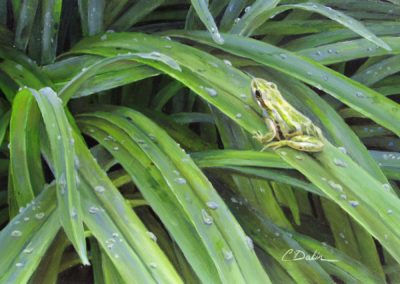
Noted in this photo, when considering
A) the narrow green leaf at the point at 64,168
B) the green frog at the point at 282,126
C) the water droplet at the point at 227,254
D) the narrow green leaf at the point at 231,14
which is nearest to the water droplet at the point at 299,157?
the green frog at the point at 282,126

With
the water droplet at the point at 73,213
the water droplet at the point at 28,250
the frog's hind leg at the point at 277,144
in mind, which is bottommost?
the water droplet at the point at 28,250

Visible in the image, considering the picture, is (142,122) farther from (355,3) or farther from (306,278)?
(355,3)

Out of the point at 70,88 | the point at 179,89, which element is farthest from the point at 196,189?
the point at 179,89

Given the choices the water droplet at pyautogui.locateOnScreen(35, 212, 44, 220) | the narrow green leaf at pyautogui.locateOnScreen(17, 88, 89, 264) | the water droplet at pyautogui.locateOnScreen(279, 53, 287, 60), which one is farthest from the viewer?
the water droplet at pyautogui.locateOnScreen(279, 53, 287, 60)

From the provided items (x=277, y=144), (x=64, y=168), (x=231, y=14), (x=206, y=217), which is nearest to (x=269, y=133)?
(x=277, y=144)

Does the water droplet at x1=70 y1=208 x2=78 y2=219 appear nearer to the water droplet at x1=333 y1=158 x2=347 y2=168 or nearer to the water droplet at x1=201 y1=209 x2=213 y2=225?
the water droplet at x1=201 y1=209 x2=213 y2=225

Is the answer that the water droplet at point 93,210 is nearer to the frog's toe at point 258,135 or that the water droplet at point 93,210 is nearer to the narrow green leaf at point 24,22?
the frog's toe at point 258,135

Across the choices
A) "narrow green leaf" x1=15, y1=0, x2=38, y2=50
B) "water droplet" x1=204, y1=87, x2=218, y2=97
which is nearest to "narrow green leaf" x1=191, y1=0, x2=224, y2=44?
"water droplet" x1=204, y1=87, x2=218, y2=97
